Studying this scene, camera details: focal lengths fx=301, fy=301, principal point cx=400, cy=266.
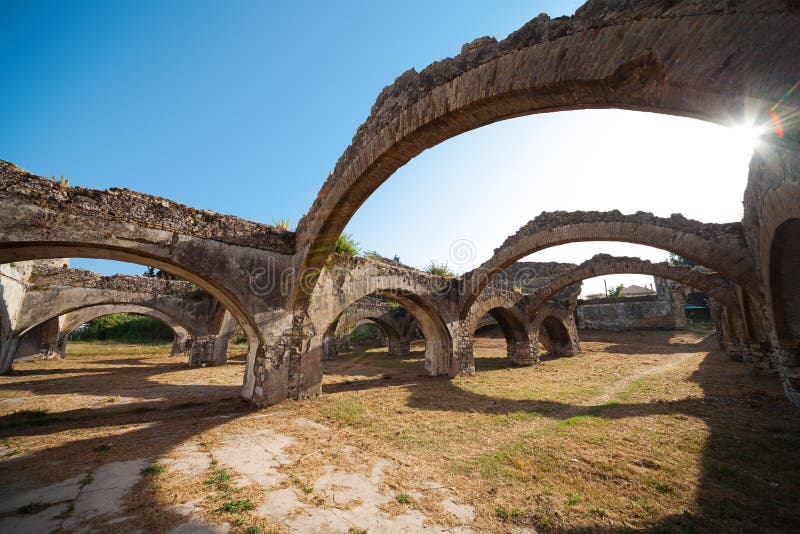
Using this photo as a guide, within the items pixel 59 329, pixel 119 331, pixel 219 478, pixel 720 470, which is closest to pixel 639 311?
pixel 720 470

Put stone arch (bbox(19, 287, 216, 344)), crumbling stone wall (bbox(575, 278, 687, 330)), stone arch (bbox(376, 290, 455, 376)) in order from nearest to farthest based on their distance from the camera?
stone arch (bbox(376, 290, 455, 376)), stone arch (bbox(19, 287, 216, 344)), crumbling stone wall (bbox(575, 278, 687, 330))

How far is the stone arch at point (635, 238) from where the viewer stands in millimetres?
7219

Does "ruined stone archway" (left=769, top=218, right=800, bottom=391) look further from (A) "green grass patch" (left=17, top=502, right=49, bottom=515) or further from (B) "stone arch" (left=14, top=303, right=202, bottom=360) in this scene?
(B) "stone arch" (left=14, top=303, right=202, bottom=360)

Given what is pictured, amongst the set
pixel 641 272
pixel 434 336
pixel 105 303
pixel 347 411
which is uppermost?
pixel 641 272

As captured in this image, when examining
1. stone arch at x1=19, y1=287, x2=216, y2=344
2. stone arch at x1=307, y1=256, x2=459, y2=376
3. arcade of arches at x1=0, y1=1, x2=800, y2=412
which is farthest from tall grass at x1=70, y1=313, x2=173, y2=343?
stone arch at x1=307, y1=256, x2=459, y2=376

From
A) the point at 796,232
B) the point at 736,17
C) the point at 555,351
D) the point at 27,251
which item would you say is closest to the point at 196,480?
the point at 27,251

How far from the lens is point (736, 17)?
163 centimetres

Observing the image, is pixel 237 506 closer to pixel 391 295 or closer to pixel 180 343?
pixel 391 295

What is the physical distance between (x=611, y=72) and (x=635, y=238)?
27.6 feet

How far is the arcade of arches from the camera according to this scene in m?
1.82

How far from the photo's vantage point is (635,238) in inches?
341

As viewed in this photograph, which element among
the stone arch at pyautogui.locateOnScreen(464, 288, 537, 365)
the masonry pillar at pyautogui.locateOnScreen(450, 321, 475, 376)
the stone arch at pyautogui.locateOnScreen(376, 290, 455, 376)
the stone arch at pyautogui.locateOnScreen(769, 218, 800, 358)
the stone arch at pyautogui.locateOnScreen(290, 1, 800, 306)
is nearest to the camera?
the stone arch at pyautogui.locateOnScreen(290, 1, 800, 306)

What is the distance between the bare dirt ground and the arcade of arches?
177 centimetres

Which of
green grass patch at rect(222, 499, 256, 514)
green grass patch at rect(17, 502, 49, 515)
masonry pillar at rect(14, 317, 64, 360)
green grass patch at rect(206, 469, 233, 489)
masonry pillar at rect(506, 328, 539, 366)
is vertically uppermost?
masonry pillar at rect(14, 317, 64, 360)
